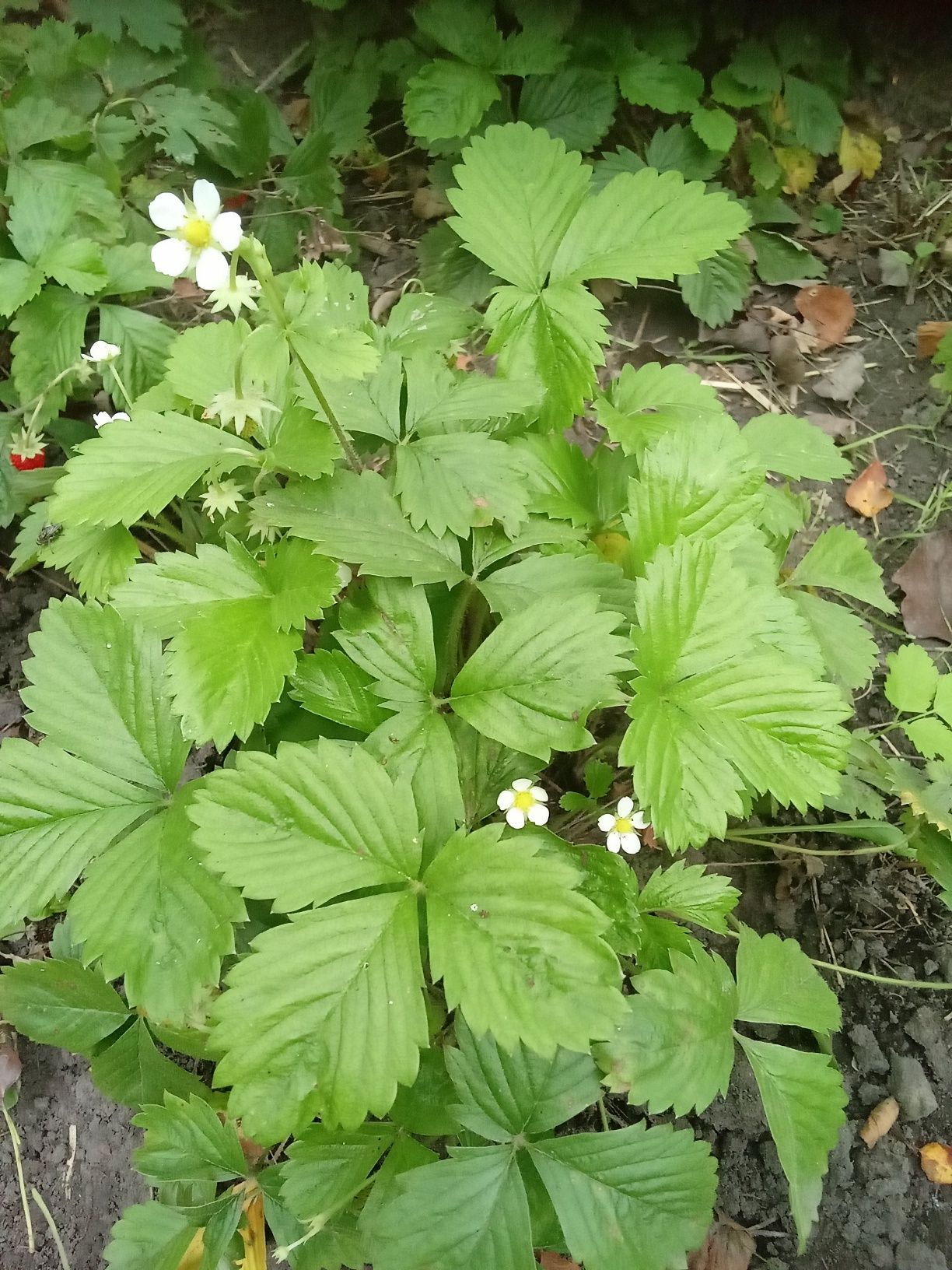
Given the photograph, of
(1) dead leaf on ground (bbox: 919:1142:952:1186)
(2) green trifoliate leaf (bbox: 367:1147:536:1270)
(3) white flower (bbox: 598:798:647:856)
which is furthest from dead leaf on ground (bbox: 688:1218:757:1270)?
(3) white flower (bbox: 598:798:647:856)

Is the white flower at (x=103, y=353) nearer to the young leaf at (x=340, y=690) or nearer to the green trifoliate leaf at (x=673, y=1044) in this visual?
the young leaf at (x=340, y=690)

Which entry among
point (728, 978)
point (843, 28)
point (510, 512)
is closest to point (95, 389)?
point (510, 512)

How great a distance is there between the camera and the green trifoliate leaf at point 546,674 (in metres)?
1.01

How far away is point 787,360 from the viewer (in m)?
2.04

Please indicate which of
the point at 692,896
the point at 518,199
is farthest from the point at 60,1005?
the point at 518,199

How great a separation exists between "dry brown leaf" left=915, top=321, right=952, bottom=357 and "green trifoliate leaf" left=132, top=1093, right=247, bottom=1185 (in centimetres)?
229

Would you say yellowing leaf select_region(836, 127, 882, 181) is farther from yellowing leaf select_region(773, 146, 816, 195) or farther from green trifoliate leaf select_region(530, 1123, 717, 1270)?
green trifoliate leaf select_region(530, 1123, 717, 1270)

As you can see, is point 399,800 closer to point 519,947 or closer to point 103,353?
point 519,947

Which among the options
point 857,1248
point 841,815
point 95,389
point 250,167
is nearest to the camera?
point 857,1248

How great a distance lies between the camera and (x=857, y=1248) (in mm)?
1263

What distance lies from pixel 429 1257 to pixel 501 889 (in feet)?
1.52

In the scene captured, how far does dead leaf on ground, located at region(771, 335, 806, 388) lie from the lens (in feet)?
6.68

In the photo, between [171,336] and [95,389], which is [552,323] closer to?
[171,336]

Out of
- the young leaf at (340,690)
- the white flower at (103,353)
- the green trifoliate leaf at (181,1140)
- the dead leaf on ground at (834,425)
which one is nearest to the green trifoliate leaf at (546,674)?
the young leaf at (340,690)
